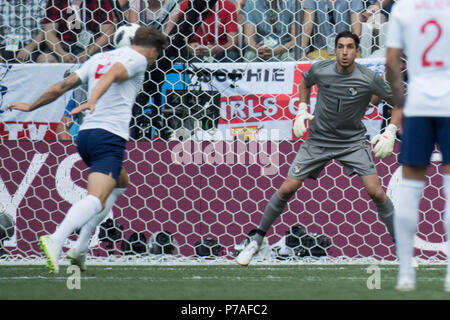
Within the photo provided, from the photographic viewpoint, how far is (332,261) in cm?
847

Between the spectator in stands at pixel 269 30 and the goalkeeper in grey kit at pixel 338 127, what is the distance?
1315 mm

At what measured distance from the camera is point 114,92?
659 cm

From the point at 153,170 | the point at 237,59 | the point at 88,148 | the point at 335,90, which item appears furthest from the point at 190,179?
the point at 88,148

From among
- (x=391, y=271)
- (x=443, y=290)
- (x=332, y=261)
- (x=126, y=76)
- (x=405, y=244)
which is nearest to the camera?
(x=405, y=244)

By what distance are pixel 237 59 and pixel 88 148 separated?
2818 mm

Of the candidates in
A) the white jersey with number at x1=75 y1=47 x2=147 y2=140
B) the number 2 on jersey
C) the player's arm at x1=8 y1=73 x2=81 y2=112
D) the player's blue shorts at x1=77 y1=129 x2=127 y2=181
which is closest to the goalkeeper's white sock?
the player's blue shorts at x1=77 y1=129 x2=127 y2=181

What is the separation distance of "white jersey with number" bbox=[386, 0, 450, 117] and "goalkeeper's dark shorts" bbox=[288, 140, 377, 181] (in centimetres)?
255

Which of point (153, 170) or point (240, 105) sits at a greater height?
point (240, 105)

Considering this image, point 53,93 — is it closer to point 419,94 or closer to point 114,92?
point 114,92

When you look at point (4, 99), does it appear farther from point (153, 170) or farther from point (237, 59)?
point (237, 59)

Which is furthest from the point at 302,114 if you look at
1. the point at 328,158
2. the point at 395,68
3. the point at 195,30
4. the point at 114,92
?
the point at 395,68

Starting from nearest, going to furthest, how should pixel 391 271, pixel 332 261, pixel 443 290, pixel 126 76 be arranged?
pixel 443 290
pixel 126 76
pixel 391 271
pixel 332 261

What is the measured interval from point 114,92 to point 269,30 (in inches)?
111

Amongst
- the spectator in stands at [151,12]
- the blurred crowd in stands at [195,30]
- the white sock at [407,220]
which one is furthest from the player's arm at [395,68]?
the spectator in stands at [151,12]
